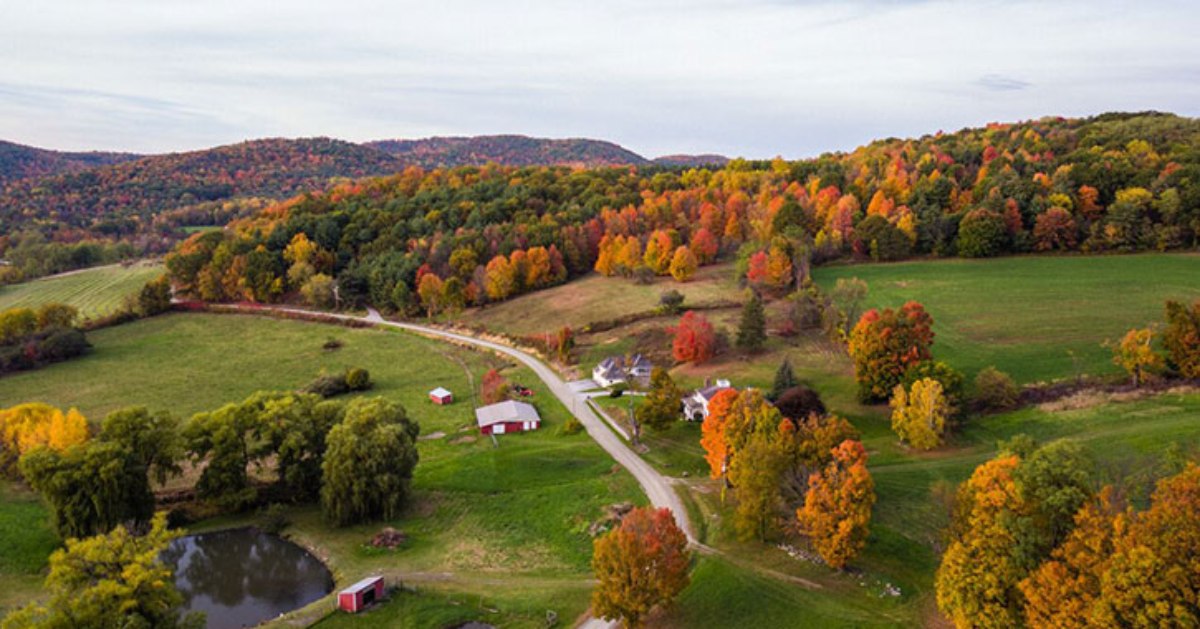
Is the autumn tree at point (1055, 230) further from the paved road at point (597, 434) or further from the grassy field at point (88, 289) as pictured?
the grassy field at point (88, 289)

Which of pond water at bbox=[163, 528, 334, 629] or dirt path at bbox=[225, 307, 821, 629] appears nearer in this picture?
dirt path at bbox=[225, 307, 821, 629]

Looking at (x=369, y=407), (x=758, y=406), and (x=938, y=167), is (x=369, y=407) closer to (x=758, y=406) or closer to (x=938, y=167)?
(x=758, y=406)

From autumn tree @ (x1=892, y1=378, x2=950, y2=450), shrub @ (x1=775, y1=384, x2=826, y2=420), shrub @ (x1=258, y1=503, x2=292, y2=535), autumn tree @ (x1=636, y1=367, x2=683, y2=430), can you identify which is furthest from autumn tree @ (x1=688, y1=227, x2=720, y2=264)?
shrub @ (x1=258, y1=503, x2=292, y2=535)

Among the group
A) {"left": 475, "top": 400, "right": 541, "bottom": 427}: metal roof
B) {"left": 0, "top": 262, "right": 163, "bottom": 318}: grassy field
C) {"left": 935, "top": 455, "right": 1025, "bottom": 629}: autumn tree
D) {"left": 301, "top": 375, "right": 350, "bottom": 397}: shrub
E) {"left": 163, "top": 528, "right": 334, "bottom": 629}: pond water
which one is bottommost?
{"left": 163, "top": 528, "right": 334, "bottom": 629}: pond water

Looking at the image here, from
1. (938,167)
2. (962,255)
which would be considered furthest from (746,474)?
(938,167)

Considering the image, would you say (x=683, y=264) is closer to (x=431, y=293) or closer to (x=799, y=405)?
(x=431, y=293)

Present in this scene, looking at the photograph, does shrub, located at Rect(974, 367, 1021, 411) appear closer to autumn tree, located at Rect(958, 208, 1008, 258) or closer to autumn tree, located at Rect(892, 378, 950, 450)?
autumn tree, located at Rect(892, 378, 950, 450)
